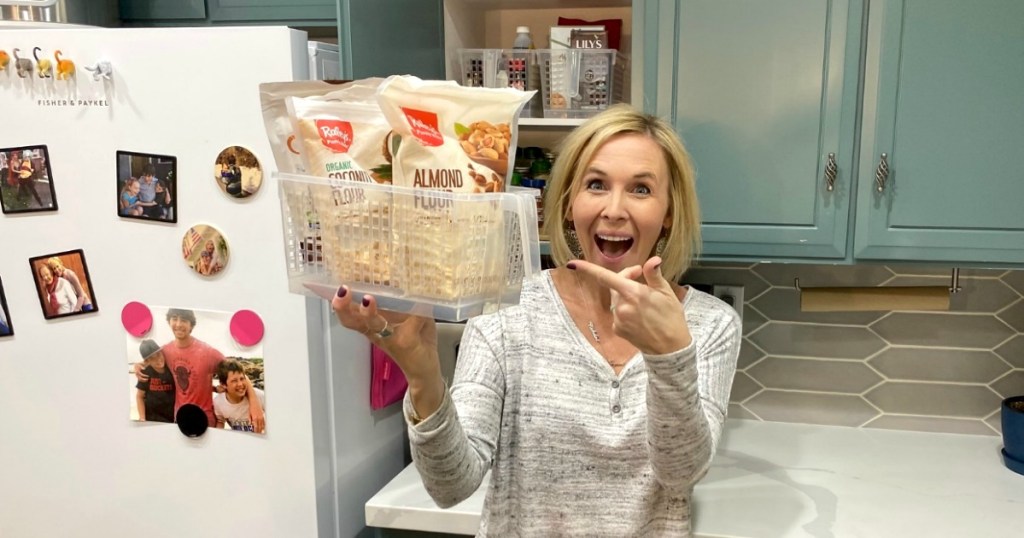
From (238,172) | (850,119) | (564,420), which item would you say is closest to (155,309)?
(238,172)

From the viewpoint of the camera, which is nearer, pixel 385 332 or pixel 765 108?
pixel 385 332

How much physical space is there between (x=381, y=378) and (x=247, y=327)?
36 cm

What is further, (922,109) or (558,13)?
(558,13)

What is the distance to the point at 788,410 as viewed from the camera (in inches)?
77.0

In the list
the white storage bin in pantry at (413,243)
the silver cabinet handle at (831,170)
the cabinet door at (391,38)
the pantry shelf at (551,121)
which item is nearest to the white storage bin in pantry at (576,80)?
the pantry shelf at (551,121)

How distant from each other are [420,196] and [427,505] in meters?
0.89

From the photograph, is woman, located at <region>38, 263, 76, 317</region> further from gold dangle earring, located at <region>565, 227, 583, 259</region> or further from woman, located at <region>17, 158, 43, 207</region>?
gold dangle earring, located at <region>565, 227, 583, 259</region>

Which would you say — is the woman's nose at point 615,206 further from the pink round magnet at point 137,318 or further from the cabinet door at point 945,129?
the pink round magnet at point 137,318

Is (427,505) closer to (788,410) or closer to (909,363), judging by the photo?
(788,410)

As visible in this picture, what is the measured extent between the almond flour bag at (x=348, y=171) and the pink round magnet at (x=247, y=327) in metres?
0.56

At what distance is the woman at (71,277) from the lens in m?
1.35

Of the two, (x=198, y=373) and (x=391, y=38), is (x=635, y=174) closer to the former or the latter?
(x=391, y=38)

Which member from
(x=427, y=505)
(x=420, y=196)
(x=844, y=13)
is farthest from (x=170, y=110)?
(x=844, y=13)

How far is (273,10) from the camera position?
1847mm
